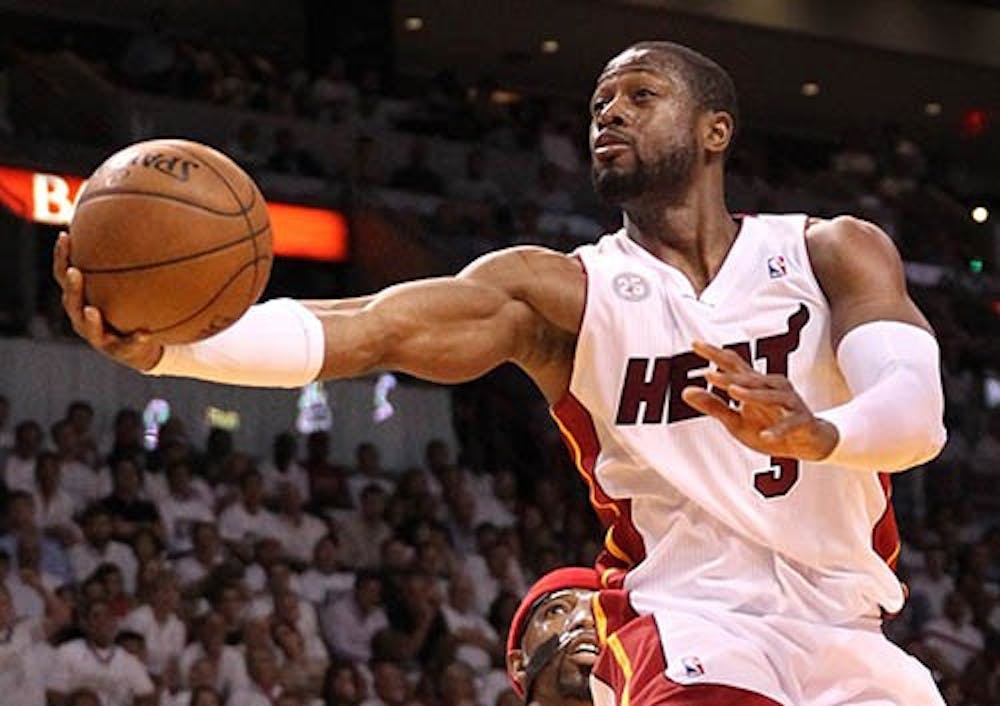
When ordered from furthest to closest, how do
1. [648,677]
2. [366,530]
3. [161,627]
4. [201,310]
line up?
[366,530] → [161,627] → [648,677] → [201,310]

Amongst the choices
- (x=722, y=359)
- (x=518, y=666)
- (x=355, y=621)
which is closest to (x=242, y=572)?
(x=355, y=621)

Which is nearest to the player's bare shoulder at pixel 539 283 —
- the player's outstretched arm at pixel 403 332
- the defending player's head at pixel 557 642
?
the player's outstretched arm at pixel 403 332

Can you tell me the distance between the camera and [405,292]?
410cm

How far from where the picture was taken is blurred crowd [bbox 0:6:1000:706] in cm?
895

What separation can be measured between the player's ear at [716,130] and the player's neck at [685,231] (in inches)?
4.6

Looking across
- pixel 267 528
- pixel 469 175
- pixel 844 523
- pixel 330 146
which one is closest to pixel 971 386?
pixel 469 175

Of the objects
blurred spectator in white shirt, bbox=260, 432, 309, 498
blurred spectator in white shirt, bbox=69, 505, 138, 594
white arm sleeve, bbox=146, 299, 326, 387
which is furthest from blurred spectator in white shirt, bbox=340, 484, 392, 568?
white arm sleeve, bbox=146, 299, 326, 387

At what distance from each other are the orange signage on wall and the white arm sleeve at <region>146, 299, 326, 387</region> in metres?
7.49

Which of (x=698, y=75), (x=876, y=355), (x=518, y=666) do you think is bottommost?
(x=518, y=666)

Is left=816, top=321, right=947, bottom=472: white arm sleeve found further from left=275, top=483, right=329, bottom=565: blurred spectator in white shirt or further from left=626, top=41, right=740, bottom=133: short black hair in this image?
left=275, top=483, right=329, bottom=565: blurred spectator in white shirt

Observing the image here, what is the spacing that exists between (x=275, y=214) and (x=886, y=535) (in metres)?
8.45

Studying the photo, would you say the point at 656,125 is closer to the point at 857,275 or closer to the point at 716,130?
the point at 716,130

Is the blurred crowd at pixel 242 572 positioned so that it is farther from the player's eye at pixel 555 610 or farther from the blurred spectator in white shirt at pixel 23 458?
the player's eye at pixel 555 610

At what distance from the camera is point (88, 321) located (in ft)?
11.3
